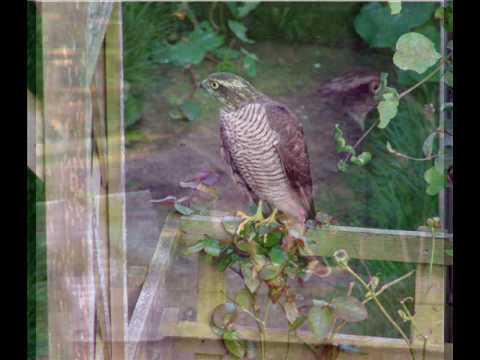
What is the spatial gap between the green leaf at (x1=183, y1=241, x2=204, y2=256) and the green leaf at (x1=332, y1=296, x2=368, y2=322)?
0.19 m

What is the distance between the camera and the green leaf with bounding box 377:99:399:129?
981 millimetres

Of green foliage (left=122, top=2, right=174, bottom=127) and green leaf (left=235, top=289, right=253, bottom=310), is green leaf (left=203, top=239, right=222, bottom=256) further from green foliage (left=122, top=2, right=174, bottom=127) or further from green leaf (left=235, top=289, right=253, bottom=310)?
green foliage (left=122, top=2, right=174, bottom=127)

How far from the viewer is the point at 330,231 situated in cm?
99

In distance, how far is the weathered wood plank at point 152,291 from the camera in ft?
3.24

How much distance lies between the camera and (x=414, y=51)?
0.97 meters

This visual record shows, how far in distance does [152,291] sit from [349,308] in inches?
10.4

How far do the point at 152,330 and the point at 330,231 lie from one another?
0.89 feet

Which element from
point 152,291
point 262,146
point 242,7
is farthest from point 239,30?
point 152,291

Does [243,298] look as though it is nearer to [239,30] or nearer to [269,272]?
[269,272]

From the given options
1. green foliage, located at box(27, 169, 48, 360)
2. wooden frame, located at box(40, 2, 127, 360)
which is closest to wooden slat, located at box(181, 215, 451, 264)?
wooden frame, located at box(40, 2, 127, 360)

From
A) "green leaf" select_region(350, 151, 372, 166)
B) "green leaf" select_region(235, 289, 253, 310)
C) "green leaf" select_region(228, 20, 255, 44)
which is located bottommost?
"green leaf" select_region(235, 289, 253, 310)
